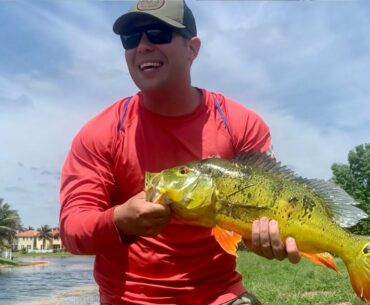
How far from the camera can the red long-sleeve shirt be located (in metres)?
3.78

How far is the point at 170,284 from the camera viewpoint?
149 inches

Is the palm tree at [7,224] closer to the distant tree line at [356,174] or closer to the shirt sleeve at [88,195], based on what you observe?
the distant tree line at [356,174]

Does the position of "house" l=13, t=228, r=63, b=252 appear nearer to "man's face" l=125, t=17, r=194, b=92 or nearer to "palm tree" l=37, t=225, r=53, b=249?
"palm tree" l=37, t=225, r=53, b=249

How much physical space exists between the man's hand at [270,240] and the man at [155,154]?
0.81 meters

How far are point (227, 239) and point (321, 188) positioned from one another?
68cm

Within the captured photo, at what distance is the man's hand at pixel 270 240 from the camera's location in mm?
3084

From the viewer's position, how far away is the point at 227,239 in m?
3.12

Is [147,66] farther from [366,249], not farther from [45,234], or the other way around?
[45,234]

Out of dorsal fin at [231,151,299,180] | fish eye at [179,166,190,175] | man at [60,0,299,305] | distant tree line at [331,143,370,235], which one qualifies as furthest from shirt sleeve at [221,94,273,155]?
distant tree line at [331,143,370,235]

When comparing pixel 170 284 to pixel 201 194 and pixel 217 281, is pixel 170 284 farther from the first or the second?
pixel 201 194

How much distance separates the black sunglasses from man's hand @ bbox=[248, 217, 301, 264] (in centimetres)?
154

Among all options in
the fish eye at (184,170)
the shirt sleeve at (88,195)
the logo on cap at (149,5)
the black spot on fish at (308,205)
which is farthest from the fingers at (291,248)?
the logo on cap at (149,5)

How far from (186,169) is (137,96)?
4.19ft

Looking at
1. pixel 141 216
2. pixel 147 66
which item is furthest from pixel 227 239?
pixel 147 66
